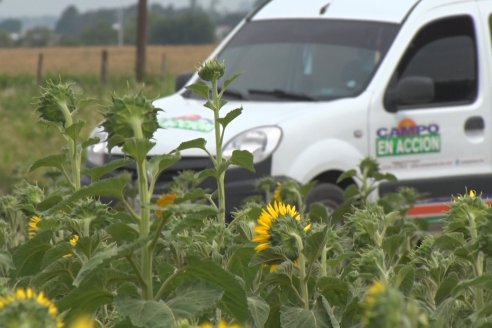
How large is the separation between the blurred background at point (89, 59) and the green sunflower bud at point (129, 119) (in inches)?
1.4

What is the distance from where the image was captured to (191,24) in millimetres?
77125

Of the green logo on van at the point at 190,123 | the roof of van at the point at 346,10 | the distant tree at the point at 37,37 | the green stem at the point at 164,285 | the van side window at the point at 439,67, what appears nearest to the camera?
the green stem at the point at 164,285

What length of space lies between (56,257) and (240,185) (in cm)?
664

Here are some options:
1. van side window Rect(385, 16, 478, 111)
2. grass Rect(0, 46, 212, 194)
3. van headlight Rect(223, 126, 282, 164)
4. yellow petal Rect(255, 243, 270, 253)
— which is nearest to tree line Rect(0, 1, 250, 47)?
grass Rect(0, 46, 212, 194)

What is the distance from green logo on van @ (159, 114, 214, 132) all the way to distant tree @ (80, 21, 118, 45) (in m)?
68.5

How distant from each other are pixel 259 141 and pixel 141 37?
19.7m

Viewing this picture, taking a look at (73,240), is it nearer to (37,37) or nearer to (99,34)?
(37,37)

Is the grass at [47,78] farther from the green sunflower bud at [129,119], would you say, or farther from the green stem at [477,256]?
the green stem at [477,256]

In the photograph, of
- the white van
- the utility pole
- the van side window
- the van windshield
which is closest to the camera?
the white van

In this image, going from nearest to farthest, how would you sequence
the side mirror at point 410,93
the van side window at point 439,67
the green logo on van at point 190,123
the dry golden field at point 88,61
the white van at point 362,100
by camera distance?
the green logo on van at point 190,123 → the white van at point 362,100 → the side mirror at point 410,93 → the van side window at point 439,67 → the dry golden field at point 88,61

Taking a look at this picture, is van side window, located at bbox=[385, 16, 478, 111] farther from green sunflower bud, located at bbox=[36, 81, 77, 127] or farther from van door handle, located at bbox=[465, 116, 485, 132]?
green sunflower bud, located at bbox=[36, 81, 77, 127]

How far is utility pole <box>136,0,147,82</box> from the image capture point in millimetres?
28141

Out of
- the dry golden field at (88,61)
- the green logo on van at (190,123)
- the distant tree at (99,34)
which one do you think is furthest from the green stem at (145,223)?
the distant tree at (99,34)

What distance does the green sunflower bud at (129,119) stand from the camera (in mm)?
2148
